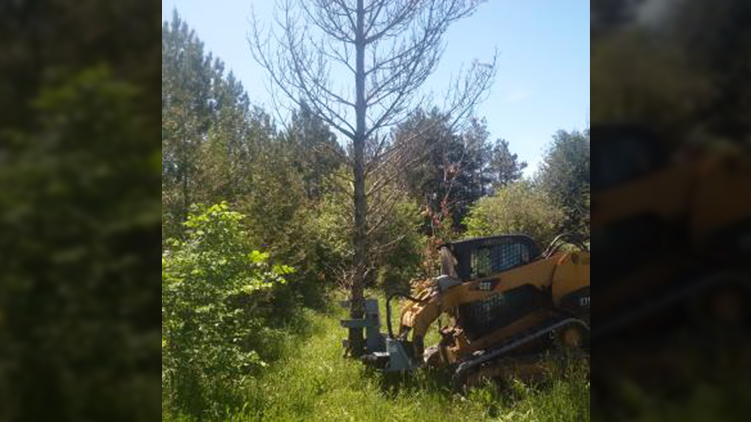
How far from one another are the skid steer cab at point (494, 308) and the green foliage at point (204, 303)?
5.01 ft

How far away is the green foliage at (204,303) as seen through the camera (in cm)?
392

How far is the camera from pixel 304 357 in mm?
6262

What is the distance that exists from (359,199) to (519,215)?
7.87 metres

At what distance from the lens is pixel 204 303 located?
14.2 ft
